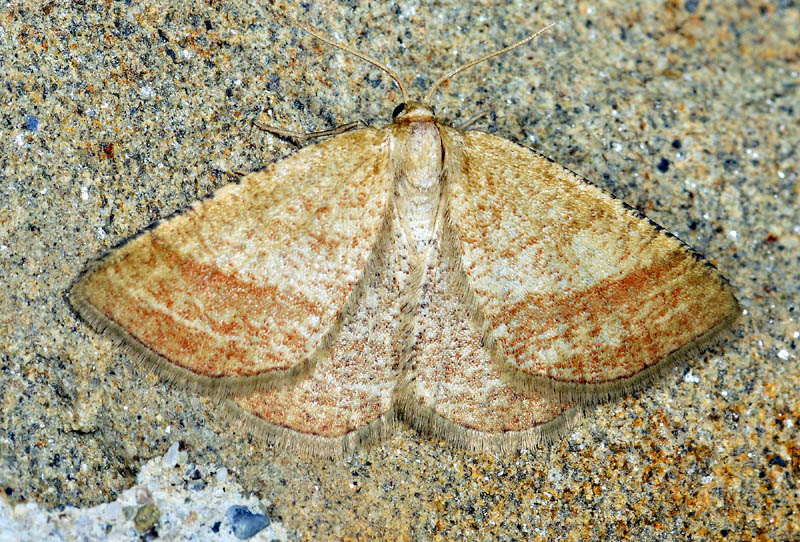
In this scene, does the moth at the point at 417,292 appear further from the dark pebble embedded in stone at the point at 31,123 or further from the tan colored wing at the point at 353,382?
the dark pebble embedded in stone at the point at 31,123

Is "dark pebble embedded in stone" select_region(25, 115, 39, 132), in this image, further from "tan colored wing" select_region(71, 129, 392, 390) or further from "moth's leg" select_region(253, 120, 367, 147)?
"moth's leg" select_region(253, 120, 367, 147)

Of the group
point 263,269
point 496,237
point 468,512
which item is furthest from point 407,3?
point 468,512

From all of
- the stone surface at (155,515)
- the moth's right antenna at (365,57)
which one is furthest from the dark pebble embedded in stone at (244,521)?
the moth's right antenna at (365,57)

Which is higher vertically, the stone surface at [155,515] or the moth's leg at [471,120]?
the moth's leg at [471,120]

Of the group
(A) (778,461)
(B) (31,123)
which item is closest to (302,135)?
(B) (31,123)

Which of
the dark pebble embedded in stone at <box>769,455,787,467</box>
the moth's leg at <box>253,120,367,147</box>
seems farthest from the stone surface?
the dark pebble embedded in stone at <box>769,455,787,467</box>

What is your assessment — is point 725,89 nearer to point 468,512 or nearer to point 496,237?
point 496,237
